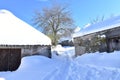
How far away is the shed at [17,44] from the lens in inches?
612

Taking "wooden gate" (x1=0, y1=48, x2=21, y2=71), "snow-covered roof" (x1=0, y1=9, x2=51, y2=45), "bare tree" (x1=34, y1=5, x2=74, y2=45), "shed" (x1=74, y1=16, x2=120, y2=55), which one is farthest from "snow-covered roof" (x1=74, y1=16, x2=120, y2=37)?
"bare tree" (x1=34, y1=5, x2=74, y2=45)

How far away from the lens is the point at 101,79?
28.9 ft

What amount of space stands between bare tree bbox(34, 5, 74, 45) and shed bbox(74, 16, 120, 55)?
53.4 feet

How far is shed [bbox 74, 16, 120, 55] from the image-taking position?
52.9 feet

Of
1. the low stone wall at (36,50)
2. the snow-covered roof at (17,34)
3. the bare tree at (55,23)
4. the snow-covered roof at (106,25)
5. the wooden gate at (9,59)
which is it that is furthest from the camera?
the bare tree at (55,23)

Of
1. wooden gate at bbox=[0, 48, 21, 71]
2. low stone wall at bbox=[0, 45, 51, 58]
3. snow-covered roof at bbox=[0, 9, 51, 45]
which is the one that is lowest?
wooden gate at bbox=[0, 48, 21, 71]

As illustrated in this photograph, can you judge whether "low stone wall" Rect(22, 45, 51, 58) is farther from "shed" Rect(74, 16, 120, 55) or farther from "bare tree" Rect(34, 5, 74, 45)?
"bare tree" Rect(34, 5, 74, 45)

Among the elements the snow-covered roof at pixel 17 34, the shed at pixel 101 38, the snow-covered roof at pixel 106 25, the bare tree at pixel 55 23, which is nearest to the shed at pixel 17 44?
the snow-covered roof at pixel 17 34

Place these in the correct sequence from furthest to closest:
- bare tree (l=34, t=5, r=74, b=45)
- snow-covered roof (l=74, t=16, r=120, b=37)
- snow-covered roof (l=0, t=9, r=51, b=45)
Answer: bare tree (l=34, t=5, r=74, b=45) < snow-covered roof (l=74, t=16, r=120, b=37) < snow-covered roof (l=0, t=9, r=51, b=45)

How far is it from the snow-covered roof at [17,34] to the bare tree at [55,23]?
722 inches

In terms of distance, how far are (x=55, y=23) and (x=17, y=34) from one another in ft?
69.1

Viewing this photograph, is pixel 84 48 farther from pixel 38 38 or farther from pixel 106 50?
pixel 38 38

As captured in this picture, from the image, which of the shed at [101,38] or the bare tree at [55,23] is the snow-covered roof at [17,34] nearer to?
the shed at [101,38]

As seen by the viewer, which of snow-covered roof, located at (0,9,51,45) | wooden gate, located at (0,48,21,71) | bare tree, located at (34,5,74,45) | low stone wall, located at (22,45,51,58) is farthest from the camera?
bare tree, located at (34,5,74,45)
